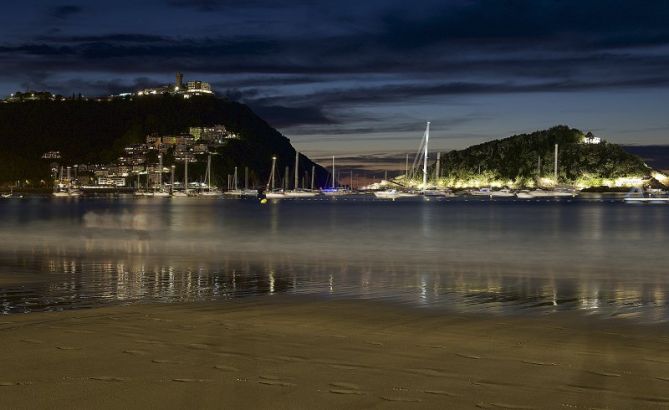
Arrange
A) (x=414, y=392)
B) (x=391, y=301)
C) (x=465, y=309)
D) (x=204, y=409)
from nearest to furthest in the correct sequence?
(x=204, y=409) < (x=414, y=392) < (x=465, y=309) < (x=391, y=301)

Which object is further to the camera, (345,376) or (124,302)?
(124,302)

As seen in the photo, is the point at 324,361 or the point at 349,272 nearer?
the point at 324,361

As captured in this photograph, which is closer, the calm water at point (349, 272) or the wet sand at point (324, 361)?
the wet sand at point (324, 361)

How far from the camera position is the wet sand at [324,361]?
702cm

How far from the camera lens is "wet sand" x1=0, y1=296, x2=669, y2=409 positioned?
23.0ft

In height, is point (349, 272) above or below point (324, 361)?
below

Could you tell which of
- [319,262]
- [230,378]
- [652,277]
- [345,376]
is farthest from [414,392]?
[319,262]

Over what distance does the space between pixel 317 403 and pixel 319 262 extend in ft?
64.2

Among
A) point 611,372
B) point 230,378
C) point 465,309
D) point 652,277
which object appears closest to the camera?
point 230,378

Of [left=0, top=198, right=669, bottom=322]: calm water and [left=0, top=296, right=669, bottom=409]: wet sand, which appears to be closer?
[left=0, top=296, right=669, bottom=409]: wet sand

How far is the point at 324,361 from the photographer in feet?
28.7

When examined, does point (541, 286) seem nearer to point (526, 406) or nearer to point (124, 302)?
point (124, 302)

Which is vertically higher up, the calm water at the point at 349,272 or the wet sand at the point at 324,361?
the wet sand at the point at 324,361

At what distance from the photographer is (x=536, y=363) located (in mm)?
8820
